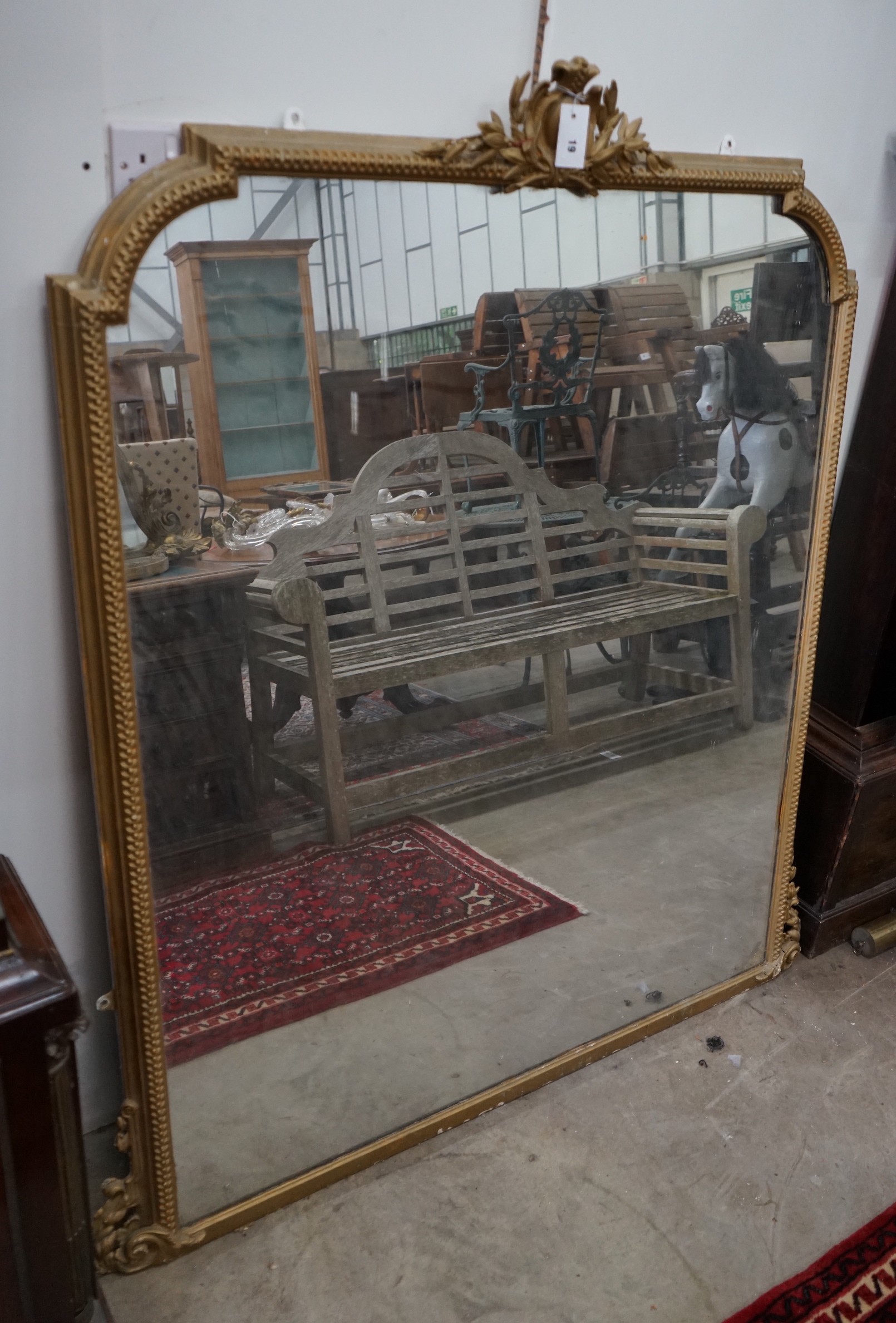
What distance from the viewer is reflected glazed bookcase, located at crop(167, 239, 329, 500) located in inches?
48.0

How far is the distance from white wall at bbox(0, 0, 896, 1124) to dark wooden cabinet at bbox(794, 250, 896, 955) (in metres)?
0.42

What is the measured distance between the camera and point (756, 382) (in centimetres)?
168

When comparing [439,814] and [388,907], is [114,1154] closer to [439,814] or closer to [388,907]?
[388,907]

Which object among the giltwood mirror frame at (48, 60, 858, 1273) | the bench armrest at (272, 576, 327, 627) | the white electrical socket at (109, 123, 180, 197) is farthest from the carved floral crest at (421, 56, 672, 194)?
the bench armrest at (272, 576, 327, 627)

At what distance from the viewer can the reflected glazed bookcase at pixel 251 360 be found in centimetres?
122

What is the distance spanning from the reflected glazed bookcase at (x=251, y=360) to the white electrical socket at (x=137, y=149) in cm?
9

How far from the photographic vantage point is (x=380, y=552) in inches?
57.0

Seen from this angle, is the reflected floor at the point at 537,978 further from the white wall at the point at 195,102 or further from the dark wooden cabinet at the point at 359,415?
the dark wooden cabinet at the point at 359,415

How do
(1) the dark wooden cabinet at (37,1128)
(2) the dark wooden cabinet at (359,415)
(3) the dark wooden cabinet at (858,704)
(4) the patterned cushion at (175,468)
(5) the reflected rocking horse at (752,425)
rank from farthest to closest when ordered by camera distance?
(3) the dark wooden cabinet at (858,704) < (5) the reflected rocking horse at (752,425) < (2) the dark wooden cabinet at (359,415) < (4) the patterned cushion at (175,468) < (1) the dark wooden cabinet at (37,1128)

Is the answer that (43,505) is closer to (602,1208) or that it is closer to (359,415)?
(359,415)

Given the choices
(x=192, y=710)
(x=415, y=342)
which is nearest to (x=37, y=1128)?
(x=192, y=710)

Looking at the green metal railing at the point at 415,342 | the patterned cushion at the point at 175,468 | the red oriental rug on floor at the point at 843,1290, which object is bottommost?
the red oriental rug on floor at the point at 843,1290

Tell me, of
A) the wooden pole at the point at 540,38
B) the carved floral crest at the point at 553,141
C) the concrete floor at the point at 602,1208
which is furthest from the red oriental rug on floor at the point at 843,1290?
the wooden pole at the point at 540,38

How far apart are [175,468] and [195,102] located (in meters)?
0.41
